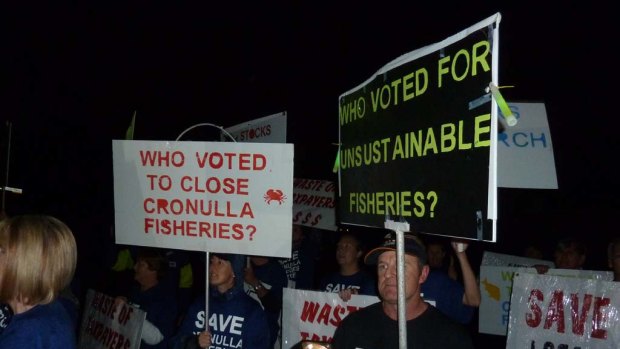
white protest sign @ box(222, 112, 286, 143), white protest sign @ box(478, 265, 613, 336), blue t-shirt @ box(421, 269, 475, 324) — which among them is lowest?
white protest sign @ box(478, 265, 613, 336)

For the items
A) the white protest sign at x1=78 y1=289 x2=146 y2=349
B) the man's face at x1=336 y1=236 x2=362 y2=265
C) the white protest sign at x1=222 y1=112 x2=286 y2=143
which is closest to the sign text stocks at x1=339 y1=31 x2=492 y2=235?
the white protest sign at x1=78 y1=289 x2=146 y2=349

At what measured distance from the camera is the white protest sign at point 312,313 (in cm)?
469

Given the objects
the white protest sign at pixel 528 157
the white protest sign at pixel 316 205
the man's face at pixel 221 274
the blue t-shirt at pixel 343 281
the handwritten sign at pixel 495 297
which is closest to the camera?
the man's face at pixel 221 274

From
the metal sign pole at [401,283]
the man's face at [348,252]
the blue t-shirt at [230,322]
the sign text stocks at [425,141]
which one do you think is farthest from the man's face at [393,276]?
the man's face at [348,252]

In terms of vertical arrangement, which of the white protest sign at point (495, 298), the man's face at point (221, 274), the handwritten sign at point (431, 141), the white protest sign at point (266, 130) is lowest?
the white protest sign at point (495, 298)

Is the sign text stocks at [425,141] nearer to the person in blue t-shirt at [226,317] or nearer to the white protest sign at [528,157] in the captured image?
the person in blue t-shirt at [226,317]

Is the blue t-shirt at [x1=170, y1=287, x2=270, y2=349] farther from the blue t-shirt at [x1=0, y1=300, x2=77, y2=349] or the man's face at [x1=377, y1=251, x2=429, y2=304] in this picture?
the blue t-shirt at [x1=0, y1=300, x2=77, y2=349]

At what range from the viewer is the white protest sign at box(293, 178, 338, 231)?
26.8 ft

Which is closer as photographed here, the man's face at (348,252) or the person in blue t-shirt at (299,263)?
the man's face at (348,252)

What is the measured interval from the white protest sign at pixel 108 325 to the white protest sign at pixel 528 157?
2.97 meters

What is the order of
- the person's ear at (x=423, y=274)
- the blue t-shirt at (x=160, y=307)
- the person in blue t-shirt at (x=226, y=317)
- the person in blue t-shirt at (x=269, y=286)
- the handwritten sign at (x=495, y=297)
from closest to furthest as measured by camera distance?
1. the person's ear at (x=423, y=274)
2. the person in blue t-shirt at (x=226, y=317)
3. the blue t-shirt at (x=160, y=307)
4. the person in blue t-shirt at (x=269, y=286)
5. the handwritten sign at (x=495, y=297)

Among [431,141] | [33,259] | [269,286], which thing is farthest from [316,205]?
[431,141]

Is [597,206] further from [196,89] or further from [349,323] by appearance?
[196,89]

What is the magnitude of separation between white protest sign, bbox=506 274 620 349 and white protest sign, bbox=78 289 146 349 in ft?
9.83
